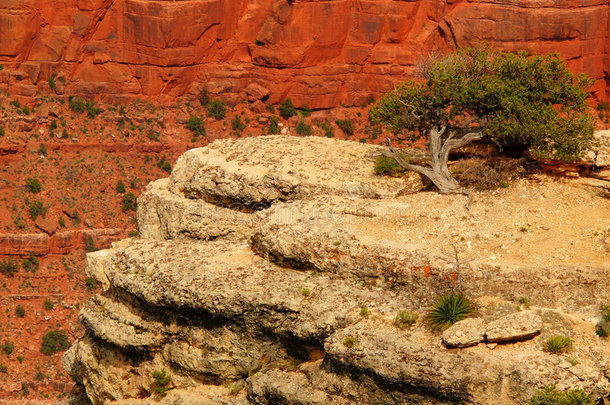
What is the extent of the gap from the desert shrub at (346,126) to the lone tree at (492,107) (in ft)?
167

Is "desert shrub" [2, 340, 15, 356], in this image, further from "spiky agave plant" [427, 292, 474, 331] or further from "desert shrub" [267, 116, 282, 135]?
"spiky agave plant" [427, 292, 474, 331]

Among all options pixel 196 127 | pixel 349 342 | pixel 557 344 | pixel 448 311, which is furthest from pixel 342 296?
pixel 196 127

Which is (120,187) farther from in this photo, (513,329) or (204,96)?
(513,329)

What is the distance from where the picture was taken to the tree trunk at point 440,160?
3569 cm

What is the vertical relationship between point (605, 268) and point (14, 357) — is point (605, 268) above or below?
above

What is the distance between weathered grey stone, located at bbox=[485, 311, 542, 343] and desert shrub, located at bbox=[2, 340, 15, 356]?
174ft

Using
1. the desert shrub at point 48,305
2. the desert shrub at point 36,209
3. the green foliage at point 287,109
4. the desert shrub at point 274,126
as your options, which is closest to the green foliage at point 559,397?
the desert shrub at point 48,305

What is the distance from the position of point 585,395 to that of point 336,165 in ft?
58.2

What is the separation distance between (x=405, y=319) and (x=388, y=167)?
11.5 metres

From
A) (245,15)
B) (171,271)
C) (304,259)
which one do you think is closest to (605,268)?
(304,259)

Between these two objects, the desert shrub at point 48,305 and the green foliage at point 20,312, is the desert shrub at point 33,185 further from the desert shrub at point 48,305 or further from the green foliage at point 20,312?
the green foliage at point 20,312

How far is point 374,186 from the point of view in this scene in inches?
1511

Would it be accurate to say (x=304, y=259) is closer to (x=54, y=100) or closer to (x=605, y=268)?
(x=605, y=268)

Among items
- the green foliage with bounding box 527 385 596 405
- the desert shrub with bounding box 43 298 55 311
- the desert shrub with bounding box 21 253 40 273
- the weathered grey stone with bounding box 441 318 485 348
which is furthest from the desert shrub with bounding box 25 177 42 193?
the green foliage with bounding box 527 385 596 405
